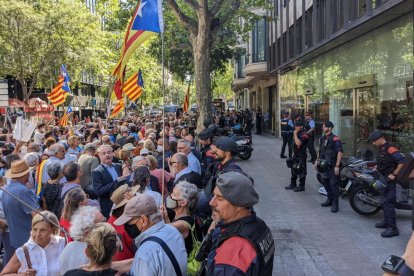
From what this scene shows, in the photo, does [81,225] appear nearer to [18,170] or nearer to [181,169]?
[18,170]

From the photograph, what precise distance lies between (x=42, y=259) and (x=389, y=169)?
5.68 meters

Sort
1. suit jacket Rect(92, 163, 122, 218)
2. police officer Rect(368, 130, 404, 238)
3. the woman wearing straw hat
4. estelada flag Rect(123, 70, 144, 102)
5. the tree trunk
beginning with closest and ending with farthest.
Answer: the woman wearing straw hat
suit jacket Rect(92, 163, 122, 218)
police officer Rect(368, 130, 404, 238)
the tree trunk
estelada flag Rect(123, 70, 144, 102)

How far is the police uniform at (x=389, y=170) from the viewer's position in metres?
7.27

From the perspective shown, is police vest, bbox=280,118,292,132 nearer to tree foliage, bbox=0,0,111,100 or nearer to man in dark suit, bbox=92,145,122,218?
man in dark suit, bbox=92,145,122,218

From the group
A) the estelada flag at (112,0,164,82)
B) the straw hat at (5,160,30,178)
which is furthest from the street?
the estelada flag at (112,0,164,82)

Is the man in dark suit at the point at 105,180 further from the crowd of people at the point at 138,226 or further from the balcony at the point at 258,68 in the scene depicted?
the balcony at the point at 258,68

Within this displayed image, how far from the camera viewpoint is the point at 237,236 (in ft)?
8.55

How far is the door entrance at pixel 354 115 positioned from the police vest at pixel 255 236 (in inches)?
431

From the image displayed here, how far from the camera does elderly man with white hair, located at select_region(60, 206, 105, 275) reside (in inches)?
137

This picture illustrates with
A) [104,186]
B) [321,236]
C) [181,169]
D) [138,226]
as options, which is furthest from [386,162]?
[138,226]

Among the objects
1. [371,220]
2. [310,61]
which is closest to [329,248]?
[371,220]

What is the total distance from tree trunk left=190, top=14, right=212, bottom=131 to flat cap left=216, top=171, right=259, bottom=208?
11.3 metres

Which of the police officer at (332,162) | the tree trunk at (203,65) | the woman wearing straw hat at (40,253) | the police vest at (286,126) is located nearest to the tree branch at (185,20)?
the tree trunk at (203,65)

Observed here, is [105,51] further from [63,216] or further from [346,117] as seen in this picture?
[63,216]
